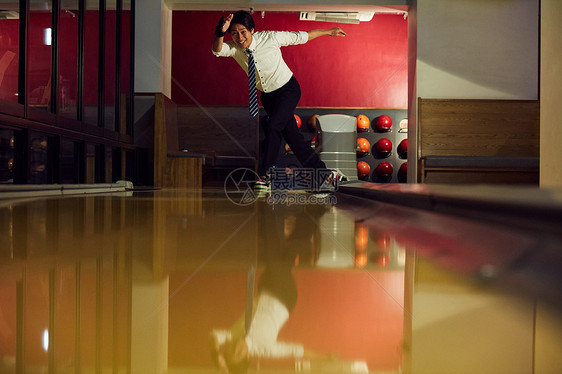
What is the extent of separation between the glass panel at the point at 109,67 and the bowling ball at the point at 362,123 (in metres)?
3.40

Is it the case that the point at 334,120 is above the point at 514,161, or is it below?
above

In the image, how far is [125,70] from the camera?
5.21m

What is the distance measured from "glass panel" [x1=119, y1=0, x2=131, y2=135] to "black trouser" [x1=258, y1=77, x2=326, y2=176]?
86.1 inches

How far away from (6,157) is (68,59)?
3.95ft

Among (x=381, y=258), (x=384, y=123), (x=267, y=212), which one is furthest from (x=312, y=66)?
(x=381, y=258)

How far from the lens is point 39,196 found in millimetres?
2268

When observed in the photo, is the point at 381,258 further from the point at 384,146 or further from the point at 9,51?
the point at 384,146

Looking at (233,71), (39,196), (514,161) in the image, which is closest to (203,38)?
(233,71)

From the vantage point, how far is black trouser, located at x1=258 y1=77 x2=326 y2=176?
3.23m

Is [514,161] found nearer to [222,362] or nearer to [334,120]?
[334,120]

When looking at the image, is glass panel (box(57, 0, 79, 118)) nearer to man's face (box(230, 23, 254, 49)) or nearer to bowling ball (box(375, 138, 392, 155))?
man's face (box(230, 23, 254, 49))

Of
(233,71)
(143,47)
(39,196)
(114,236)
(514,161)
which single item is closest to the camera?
(114,236)

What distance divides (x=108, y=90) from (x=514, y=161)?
4024 mm

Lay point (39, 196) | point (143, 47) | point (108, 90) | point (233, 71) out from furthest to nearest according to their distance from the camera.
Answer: point (233, 71) → point (143, 47) → point (108, 90) → point (39, 196)
